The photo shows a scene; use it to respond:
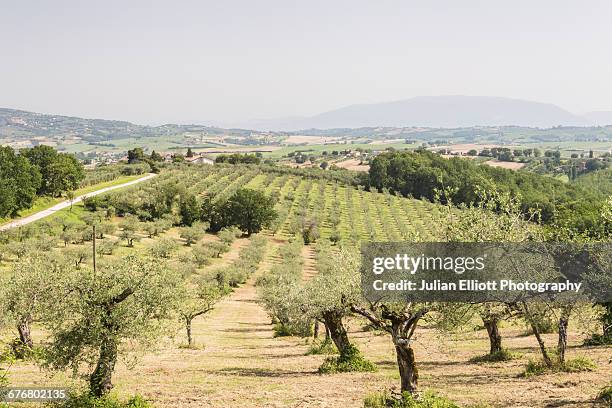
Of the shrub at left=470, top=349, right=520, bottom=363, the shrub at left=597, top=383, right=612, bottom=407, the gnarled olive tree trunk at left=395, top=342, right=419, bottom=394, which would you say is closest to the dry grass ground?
the shrub at left=597, top=383, right=612, bottom=407

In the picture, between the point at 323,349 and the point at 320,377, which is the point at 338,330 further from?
the point at 323,349

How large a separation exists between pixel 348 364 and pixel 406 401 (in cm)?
998

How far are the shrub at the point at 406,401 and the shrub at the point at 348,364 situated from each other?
766 centimetres

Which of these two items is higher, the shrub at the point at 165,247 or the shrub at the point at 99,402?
the shrub at the point at 99,402

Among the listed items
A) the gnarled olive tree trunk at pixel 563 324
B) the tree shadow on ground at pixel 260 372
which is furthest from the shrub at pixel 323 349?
the gnarled olive tree trunk at pixel 563 324

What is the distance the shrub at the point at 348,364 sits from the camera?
29.2m

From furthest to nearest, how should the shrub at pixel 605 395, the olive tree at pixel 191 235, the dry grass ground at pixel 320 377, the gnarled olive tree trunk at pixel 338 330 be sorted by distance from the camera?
the olive tree at pixel 191 235
the gnarled olive tree trunk at pixel 338 330
the dry grass ground at pixel 320 377
the shrub at pixel 605 395

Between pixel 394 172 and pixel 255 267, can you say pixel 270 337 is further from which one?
pixel 394 172

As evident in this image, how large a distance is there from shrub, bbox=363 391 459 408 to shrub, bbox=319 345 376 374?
766 centimetres

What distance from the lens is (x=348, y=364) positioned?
2941cm

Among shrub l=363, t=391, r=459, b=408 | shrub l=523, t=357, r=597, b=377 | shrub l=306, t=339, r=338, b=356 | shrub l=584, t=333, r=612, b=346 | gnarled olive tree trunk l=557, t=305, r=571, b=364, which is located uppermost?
gnarled olive tree trunk l=557, t=305, r=571, b=364

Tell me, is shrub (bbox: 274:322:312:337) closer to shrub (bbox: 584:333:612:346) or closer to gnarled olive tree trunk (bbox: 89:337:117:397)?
shrub (bbox: 584:333:612:346)

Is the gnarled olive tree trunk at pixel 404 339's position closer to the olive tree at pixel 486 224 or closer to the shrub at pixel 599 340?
the olive tree at pixel 486 224

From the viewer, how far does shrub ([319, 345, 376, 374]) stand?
96.0 feet
